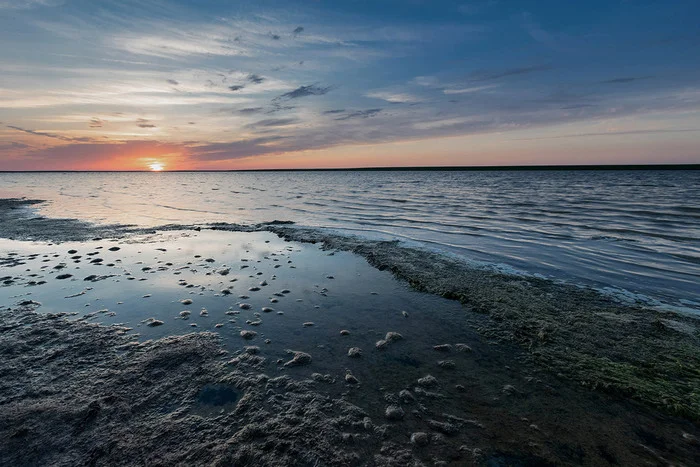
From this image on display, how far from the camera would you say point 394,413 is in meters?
4.29

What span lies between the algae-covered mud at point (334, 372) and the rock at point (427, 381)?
2cm

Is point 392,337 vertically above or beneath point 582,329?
above

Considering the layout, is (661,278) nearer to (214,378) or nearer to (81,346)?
(214,378)

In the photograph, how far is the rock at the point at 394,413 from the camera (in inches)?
166

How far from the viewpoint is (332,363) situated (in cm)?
542

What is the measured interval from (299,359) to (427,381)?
2088 millimetres

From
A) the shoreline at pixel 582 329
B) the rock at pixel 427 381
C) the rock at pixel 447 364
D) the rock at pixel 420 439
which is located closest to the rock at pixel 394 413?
the rock at pixel 420 439

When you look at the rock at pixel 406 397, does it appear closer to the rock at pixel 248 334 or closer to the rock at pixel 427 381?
the rock at pixel 427 381

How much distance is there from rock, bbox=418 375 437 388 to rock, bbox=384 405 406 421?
2.22ft

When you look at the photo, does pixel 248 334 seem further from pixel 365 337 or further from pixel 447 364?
pixel 447 364

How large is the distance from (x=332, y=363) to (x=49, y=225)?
68.7 ft

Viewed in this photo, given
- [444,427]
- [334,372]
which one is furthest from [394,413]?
[334,372]

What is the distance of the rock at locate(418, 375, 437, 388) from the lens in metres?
4.90

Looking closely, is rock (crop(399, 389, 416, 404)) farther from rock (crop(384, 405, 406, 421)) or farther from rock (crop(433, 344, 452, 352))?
rock (crop(433, 344, 452, 352))
